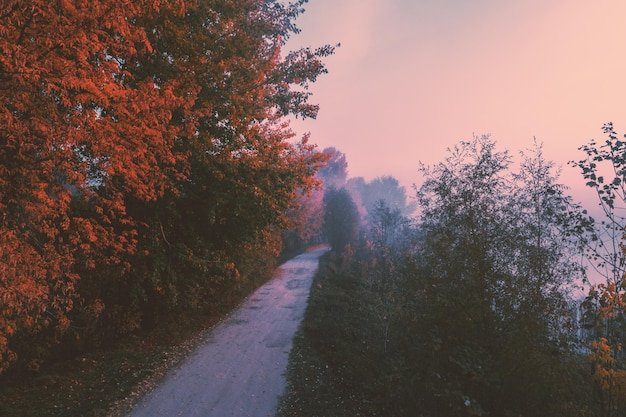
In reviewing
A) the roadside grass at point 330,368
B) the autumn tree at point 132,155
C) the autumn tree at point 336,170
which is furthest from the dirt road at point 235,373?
the autumn tree at point 336,170

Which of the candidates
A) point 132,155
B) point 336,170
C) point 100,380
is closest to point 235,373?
point 100,380

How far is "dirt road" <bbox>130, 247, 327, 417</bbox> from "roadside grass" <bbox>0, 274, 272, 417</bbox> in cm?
45

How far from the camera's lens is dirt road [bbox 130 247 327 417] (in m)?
7.60

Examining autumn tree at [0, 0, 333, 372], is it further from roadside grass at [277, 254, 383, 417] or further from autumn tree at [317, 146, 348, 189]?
autumn tree at [317, 146, 348, 189]

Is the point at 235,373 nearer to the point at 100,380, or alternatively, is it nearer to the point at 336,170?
the point at 100,380

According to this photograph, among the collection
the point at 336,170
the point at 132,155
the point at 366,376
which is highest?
the point at 336,170

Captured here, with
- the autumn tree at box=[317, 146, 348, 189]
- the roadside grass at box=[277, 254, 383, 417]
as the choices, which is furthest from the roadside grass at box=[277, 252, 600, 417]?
the autumn tree at box=[317, 146, 348, 189]

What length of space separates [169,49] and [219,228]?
5.97 meters

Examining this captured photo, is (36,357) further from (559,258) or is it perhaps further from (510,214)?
(559,258)

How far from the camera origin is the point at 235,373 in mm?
9414

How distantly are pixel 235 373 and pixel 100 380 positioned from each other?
3.18m

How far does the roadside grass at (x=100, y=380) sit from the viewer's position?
7348mm

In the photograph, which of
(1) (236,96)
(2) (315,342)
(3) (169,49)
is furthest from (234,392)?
(3) (169,49)

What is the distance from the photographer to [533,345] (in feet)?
21.2
